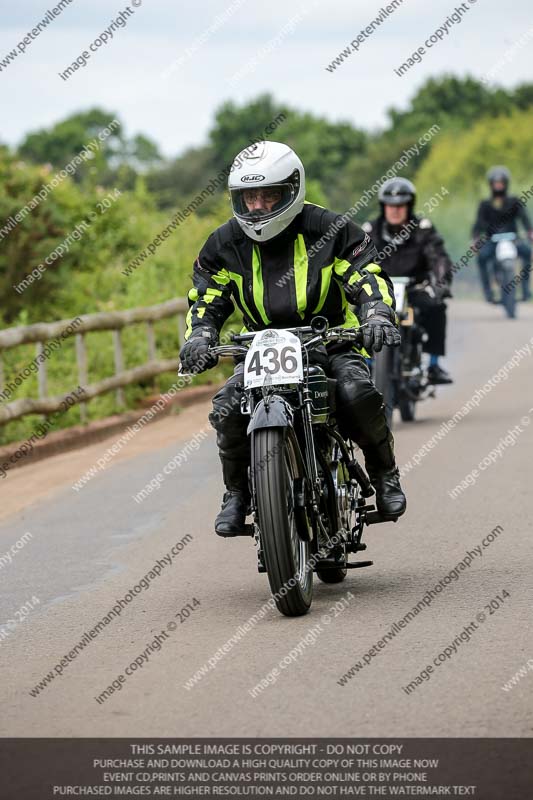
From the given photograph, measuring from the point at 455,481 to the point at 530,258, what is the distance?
674 inches


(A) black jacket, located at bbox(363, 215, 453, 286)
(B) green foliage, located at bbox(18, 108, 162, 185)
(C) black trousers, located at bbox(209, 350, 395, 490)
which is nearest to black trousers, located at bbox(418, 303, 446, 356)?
(A) black jacket, located at bbox(363, 215, 453, 286)

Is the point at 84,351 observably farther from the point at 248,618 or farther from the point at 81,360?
the point at 248,618

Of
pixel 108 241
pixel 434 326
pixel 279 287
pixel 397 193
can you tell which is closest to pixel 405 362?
pixel 434 326

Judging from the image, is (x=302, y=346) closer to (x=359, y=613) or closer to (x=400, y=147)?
(x=359, y=613)

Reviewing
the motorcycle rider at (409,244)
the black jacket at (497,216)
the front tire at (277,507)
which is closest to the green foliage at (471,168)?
the black jacket at (497,216)

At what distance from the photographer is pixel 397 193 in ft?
45.4

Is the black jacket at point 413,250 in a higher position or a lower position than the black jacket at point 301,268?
lower

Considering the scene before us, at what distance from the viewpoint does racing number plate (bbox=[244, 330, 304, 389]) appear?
6.90m

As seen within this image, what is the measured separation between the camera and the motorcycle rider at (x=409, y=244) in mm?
13914

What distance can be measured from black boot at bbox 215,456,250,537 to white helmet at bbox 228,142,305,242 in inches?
41.6

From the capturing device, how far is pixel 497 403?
1633cm

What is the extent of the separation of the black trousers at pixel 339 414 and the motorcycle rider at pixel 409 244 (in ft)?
21.0

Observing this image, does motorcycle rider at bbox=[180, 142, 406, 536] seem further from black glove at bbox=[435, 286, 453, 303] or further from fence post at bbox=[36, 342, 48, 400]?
fence post at bbox=[36, 342, 48, 400]

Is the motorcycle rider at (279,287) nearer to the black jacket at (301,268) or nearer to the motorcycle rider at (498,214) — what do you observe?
the black jacket at (301,268)
